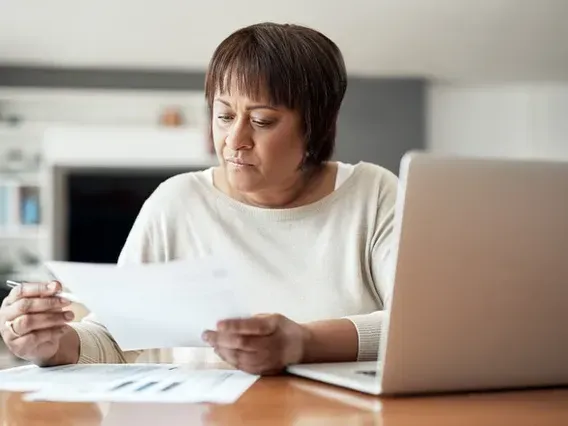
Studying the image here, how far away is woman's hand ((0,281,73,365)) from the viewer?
925 millimetres

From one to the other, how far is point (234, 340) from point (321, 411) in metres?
0.20

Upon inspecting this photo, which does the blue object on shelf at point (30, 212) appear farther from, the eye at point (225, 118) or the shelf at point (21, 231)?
the eye at point (225, 118)

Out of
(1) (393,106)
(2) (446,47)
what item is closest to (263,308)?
(2) (446,47)

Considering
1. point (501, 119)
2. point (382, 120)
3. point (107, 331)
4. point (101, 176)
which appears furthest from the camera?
point (501, 119)

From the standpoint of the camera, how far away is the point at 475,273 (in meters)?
0.71

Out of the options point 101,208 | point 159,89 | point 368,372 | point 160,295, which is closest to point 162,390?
point 160,295

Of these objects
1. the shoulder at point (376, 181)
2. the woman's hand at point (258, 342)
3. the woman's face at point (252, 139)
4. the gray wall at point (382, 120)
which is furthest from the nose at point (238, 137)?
the gray wall at point (382, 120)

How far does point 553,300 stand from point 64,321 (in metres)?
0.55

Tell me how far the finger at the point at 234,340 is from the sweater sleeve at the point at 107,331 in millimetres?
176

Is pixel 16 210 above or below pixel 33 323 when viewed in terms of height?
below

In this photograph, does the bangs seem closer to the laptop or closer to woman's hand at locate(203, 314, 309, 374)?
woman's hand at locate(203, 314, 309, 374)

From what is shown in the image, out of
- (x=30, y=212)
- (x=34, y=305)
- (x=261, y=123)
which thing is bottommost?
(x=30, y=212)

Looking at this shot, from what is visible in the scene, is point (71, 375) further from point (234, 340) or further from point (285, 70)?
point (285, 70)

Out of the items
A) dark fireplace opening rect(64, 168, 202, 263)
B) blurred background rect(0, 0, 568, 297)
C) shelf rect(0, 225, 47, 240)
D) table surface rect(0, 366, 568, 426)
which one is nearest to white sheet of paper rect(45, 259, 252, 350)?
table surface rect(0, 366, 568, 426)
